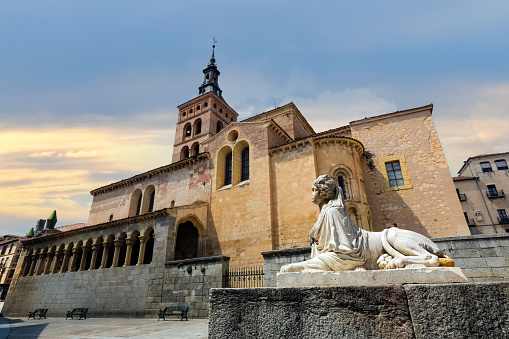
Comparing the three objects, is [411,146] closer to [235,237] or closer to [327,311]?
[235,237]

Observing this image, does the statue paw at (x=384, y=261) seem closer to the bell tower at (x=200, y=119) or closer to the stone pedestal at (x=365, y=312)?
the stone pedestal at (x=365, y=312)

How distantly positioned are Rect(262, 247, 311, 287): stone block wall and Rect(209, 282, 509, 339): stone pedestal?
7.65 m

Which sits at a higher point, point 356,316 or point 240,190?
point 240,190

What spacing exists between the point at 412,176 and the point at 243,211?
10273 millimetres

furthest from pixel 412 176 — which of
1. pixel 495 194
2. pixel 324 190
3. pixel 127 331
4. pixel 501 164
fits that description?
pixel 501 164

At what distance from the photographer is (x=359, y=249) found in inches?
123

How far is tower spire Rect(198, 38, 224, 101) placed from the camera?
129 feet

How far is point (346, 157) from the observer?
52.3ft

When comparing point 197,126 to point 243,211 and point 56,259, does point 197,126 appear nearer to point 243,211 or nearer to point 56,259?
point 56,259

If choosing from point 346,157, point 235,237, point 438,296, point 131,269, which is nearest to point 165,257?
point 131,269

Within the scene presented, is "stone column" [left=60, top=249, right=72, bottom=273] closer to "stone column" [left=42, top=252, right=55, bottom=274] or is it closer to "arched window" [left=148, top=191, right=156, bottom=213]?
"stone column" [left=42, top=252, right=55, bottom=274]

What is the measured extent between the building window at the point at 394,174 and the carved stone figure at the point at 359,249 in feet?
48.5

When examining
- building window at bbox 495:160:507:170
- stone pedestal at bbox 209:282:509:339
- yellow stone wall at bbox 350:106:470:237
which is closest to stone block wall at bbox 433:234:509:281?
yellow stone wall at bbox 350:106:470:237

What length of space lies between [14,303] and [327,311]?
28.3 meters
